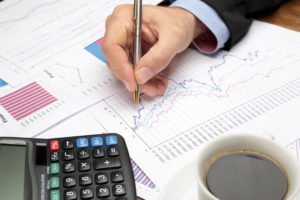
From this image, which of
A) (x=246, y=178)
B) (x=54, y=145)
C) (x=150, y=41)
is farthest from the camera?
(x=150, y=41)

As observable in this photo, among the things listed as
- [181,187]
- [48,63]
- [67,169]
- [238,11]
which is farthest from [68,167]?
[238,11]

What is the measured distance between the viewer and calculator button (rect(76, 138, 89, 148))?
37 centimetres

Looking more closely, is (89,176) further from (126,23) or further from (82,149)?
(126,23)

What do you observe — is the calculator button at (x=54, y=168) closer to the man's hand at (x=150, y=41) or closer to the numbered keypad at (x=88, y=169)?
the numbered keypad at (x=88, y=169)

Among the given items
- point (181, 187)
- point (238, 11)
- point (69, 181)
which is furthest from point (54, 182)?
point (238, 11)

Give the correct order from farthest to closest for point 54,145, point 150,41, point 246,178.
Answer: point 150,41 < point 54,145 < point 246,178

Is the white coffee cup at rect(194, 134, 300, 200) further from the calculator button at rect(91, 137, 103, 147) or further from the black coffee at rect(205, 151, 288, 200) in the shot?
the calculator button at rect(91, 137, 103, 147)

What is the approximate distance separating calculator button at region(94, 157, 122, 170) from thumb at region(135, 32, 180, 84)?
0.37 feet

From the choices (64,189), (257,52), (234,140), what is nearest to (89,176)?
(64,189)

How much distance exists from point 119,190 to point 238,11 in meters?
0.36

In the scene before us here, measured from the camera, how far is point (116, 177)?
0.34 metres

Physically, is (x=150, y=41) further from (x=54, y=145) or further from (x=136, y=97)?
(x=54, y=145)

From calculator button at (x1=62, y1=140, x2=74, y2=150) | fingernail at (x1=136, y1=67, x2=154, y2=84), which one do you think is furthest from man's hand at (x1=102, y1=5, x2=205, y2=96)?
calculator button at (x1=62, y1=140, x2=74, y2=150)

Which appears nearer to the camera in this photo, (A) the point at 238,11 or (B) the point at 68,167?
(B) the point at 68,167
